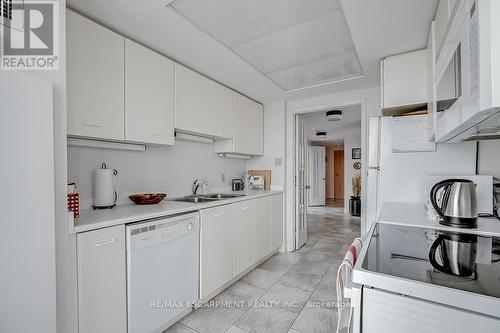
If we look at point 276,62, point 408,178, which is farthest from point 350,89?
point 408,178

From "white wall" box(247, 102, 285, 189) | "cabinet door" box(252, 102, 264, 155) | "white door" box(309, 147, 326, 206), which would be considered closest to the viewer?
"cabinet door" box(252, 102, 264, 155)

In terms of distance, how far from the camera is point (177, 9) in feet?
4.78

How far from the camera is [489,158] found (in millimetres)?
1699

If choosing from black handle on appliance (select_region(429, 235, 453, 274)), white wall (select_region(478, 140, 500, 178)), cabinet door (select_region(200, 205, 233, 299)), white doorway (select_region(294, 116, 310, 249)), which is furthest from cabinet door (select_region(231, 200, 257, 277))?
white wall (select_region(478, 140, 500, 178))

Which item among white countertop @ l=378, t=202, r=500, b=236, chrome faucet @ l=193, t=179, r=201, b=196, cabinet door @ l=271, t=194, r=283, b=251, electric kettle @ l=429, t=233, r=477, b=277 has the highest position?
chrome faucet @ l=193, t=179, r=201, b=196

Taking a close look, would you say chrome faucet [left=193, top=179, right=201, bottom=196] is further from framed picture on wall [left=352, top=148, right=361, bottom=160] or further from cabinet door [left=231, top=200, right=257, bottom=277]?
framed picture on wall [left=352, top=148, right=361, bottom=160]

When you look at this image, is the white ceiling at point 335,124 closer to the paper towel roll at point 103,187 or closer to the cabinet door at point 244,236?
the cabinet door at point 244,236

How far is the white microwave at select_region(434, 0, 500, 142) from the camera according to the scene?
57cm

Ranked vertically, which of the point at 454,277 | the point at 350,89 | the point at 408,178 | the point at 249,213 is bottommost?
the point at 249,213

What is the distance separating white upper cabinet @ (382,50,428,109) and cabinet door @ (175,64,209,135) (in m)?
1.72

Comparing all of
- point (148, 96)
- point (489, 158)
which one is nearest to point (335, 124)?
point (489, 158)

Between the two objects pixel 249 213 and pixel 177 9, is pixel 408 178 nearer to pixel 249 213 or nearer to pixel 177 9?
pixel 249 213

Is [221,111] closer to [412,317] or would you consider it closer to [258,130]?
[258,130]

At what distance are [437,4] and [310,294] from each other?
8.06 ft
